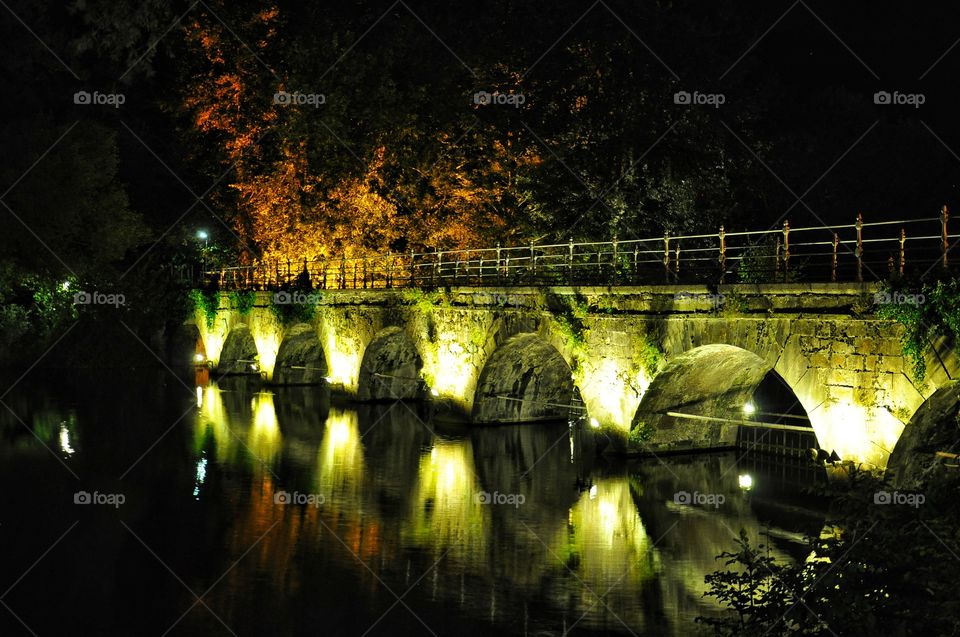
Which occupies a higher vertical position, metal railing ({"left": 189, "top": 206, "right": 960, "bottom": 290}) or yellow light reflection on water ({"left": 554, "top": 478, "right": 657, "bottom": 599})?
metal railing ({"left": 189, "top": 206, "right": 960, "bottom": 290})

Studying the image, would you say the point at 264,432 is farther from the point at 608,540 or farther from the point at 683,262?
the point at 608,540

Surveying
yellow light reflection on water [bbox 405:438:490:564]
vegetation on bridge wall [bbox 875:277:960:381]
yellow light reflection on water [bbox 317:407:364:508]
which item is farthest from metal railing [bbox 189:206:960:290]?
yellow light reflection on water [bbox 405:438:490:564]

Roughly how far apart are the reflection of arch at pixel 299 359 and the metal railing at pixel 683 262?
5.39 ft

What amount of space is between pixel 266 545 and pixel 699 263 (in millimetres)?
17728

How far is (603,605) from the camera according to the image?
12.0m

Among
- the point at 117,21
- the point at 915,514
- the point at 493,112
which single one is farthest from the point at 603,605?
the point at 117,21

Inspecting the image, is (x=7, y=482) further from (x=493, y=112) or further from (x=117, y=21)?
(x=117, y=21)

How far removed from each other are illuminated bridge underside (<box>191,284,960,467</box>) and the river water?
3.41ft

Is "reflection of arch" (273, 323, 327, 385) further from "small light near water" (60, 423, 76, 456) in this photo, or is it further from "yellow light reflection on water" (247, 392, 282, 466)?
"small light near water" (60, 423, 76, 456)

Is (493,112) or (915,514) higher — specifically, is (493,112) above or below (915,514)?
above

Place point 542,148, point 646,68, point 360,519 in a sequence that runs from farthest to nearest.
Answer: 1. point 542,148
2. point 646,68
3. point 360,519

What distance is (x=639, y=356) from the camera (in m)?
19.5

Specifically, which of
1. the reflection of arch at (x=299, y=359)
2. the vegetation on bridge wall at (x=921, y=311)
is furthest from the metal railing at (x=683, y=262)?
the reflection of arch at (x=299, y=359)

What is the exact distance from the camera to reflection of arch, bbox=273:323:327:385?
3541 centimetres
